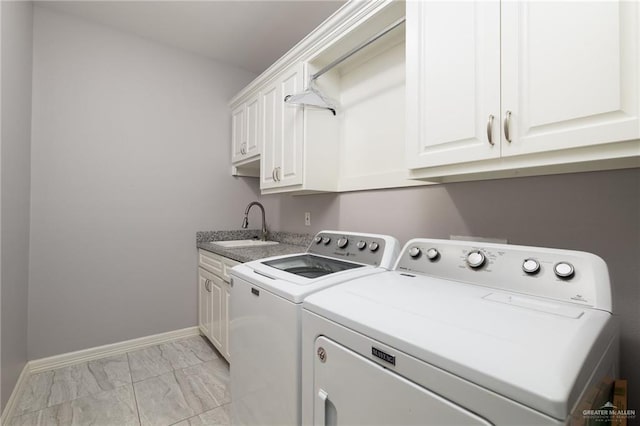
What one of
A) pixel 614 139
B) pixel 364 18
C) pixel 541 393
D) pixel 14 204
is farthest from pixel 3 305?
pixel 614 139

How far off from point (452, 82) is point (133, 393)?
7.99 ft

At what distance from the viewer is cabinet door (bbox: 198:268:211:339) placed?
233 centimetres

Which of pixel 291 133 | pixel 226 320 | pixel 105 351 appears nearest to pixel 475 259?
pixel 291 133

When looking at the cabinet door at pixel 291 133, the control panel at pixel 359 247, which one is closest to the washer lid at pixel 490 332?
the control panel at pixel 359 247

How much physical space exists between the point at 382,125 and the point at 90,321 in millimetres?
2611

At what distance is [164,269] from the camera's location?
97.9 inches

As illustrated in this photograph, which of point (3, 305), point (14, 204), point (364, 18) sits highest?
point (364, 18)

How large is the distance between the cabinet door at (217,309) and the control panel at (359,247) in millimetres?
899

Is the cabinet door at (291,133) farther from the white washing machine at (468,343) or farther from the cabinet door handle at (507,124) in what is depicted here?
the cabinet door handle at (507,124)

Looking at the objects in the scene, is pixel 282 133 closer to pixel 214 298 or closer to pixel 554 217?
pixel 214 298

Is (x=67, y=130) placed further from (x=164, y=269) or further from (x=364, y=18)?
(x=364, y=18)

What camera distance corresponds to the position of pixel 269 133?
2186 mm

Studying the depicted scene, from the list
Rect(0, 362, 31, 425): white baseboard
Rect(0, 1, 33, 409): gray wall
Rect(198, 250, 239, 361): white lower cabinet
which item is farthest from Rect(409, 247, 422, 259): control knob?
Rect(0, 362, 31, 425): white baseboard

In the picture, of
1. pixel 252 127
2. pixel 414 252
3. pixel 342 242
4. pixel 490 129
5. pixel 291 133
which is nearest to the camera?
pixel 490 129
